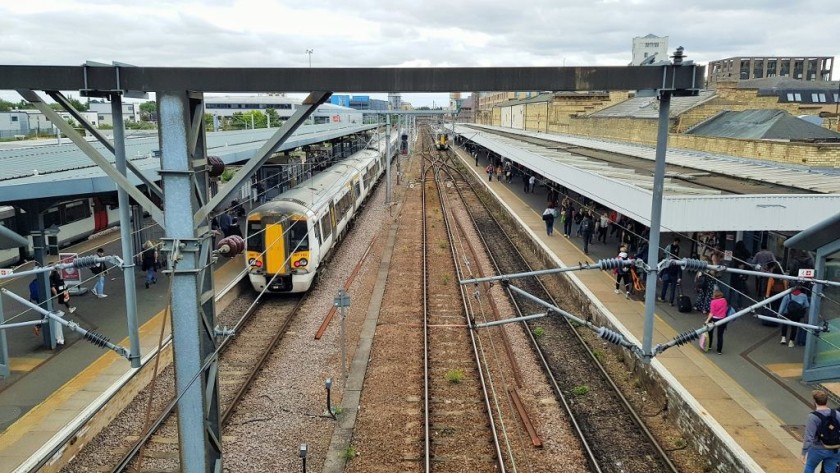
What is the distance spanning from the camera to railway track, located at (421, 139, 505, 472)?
8.95m

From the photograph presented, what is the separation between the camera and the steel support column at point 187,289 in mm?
5070

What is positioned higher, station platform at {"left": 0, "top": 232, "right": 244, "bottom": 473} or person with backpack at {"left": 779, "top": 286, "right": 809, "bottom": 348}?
person with backpack at {"left": 779, "top": 286, "right": 809, "bottom": 348}

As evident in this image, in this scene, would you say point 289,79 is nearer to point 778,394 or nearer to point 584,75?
point 584,75

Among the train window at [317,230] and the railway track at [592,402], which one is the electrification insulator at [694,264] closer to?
the railway track at [592,402]

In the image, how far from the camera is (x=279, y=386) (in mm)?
11258

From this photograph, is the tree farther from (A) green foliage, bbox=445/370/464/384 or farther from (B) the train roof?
(A) green foliage, bbox=445/370/464/384

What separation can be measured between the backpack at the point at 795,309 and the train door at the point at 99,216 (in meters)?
20.8

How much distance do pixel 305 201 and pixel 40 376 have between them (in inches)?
310

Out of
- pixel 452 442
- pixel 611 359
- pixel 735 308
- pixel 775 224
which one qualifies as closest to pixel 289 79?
pixel 452 442

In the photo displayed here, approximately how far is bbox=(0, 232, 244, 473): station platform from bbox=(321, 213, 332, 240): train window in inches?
119

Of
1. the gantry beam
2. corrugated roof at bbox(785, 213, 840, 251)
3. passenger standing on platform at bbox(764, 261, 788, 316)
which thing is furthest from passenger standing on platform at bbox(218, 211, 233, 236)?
the gantry beam

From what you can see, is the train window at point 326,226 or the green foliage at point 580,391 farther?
the train window at point 326,226

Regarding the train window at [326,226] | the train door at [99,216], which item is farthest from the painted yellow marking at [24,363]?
the train door at [99,216]

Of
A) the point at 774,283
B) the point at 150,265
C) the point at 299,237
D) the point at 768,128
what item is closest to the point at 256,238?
the point at 299,237
